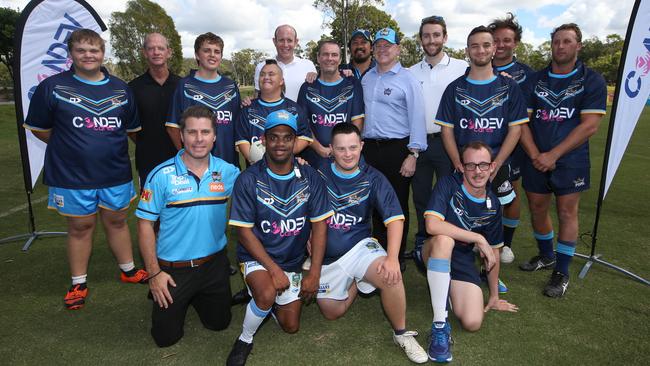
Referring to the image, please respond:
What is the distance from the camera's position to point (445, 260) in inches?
133

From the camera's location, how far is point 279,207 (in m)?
3.36

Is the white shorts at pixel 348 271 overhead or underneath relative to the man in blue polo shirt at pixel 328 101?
underneath

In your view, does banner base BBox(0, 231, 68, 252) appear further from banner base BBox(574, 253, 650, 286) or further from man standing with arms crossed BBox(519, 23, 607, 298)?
banner base BBox(574, 253, 650, 286)

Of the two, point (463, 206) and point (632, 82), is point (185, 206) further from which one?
point (632, 82)

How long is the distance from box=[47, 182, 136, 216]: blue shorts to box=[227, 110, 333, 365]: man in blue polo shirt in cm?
150

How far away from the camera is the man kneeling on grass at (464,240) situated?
337cm

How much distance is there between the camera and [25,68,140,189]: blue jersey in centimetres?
375

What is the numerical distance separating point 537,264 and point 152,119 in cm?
446

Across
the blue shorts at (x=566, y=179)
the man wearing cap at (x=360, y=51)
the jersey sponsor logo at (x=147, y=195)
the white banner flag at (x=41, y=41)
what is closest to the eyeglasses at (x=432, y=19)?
the man wearing cap at (x=360, y=51)

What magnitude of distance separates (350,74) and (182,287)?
2.68m

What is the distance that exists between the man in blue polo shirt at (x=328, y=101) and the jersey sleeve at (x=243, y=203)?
4.18ft

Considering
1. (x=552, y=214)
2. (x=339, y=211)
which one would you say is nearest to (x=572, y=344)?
(x=339, y=211)

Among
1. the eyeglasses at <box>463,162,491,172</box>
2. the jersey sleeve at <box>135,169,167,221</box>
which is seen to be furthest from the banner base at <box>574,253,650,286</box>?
the jersey sleeve at <box>135,169,167,221</box>

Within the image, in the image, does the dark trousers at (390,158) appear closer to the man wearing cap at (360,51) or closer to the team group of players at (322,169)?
the team group of players at (322,169)
